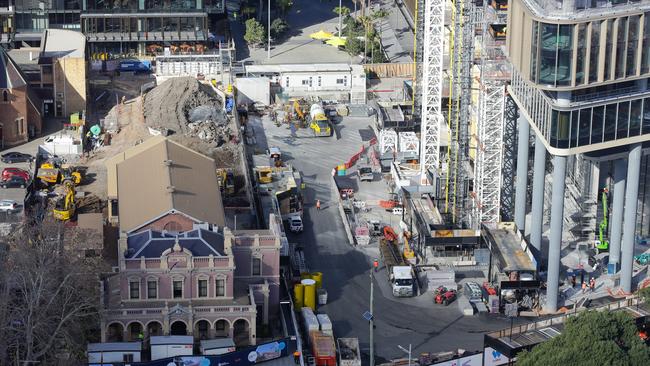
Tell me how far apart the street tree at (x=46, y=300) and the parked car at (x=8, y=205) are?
2085 centimetres

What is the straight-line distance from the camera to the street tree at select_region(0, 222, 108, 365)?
367 ft

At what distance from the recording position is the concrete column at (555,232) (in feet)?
410

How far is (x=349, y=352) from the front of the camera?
119125 mm

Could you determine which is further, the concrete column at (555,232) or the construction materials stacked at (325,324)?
the concrete column at (555,232)

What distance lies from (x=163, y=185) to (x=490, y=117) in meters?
29.0

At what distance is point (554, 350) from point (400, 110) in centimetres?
6963

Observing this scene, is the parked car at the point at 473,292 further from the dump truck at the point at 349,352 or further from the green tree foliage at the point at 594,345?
the green tree foliage at the point at 594,345

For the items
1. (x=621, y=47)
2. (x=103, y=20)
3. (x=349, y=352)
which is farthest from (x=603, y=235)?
(x=103, y=20)

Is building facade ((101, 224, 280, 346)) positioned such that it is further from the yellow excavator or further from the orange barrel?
the yellow excavator

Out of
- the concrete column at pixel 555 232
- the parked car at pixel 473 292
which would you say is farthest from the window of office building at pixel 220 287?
the concrete column at pixel 555 232

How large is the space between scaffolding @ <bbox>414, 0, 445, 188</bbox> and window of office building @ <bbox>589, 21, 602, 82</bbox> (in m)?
29.0

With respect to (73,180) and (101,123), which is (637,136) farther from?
(101,123)

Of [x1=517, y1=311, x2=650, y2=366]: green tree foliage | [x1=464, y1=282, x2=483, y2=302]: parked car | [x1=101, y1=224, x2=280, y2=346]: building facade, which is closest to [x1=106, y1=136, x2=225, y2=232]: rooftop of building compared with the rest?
[x1=101, y1=224, x2=280, y2=346]: building facade

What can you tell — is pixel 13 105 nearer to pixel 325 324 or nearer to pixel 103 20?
pixel 103 20
